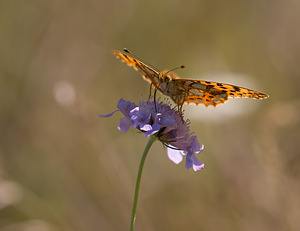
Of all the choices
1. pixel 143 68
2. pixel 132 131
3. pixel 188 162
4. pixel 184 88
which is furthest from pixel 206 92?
pixel 132 131

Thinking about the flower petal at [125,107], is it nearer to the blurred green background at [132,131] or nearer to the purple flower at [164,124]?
the purple flower at [164,124]

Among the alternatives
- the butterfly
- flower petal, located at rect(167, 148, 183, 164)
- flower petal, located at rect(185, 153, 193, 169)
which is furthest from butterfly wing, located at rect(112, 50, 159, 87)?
flower petal, located at rect(185, 153, 193, 169)

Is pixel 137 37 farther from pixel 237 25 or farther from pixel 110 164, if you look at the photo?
pixel 110 164

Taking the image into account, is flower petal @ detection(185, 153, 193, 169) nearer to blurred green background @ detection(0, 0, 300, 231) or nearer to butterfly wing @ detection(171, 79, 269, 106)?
butterfly wing @ detection(171, 79, 269, 106)

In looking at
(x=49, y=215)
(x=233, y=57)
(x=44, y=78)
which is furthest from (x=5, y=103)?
(x=233, y=57)

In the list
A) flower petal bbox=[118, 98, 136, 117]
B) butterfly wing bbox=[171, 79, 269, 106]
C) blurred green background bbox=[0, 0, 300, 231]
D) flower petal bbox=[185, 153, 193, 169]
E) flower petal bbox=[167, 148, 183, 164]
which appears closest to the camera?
flower petal bbox=[185, 153, 193, 169]
